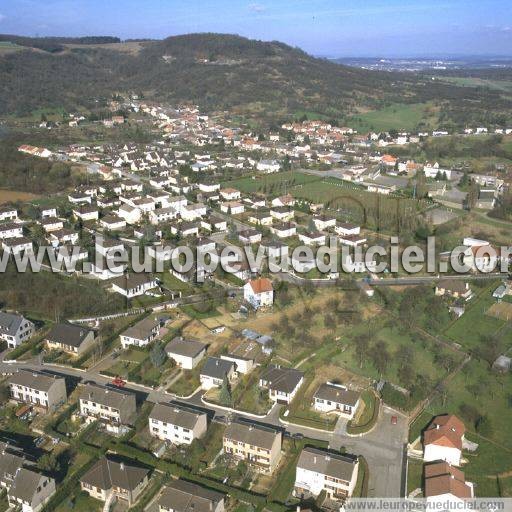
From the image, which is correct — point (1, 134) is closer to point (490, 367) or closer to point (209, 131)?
point (209, 131)

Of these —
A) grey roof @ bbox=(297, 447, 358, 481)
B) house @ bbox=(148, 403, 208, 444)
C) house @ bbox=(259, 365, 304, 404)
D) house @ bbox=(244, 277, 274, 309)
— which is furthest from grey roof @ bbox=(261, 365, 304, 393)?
house @ bbox=(244, 277, 274, 309)

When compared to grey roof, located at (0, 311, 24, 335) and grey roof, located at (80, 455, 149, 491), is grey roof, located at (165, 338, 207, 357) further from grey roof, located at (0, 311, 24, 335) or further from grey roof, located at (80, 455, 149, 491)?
grey roof, located at (0, 311, 24, 335)

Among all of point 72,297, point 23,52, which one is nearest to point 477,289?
point 72,297

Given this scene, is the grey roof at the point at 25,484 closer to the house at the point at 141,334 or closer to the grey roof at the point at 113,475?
the grey roof at the point at 113,475

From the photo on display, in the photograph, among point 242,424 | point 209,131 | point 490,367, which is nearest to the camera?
point 242,424

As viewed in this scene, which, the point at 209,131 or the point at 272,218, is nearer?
the point at 272,218
